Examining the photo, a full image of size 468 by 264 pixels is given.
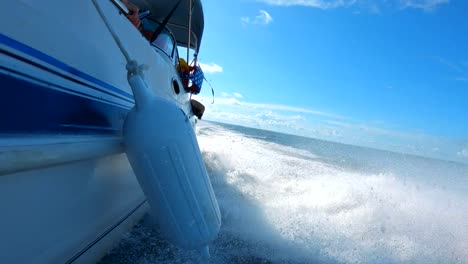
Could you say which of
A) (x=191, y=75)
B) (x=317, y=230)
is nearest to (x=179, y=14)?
(x=191, y=75)

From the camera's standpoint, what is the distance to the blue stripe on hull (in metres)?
1.07

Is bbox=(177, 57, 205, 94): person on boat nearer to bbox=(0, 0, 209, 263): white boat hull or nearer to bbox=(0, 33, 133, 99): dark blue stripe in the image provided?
bbox=(0, 0, 209, 263): white boat hull

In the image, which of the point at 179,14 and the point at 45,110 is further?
the point at 179,14

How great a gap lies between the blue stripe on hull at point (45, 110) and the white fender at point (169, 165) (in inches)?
8.3

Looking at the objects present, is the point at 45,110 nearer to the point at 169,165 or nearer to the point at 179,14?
the point at 169,165

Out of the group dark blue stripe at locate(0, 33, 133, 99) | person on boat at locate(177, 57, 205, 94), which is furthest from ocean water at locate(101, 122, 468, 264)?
person on boat at locate(177, 57, 205, 94)

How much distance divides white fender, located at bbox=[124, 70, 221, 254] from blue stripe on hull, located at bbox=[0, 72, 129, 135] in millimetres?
210

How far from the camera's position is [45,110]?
1277 mm

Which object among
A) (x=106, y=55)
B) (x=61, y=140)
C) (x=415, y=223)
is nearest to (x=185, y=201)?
(x=61, y=140)

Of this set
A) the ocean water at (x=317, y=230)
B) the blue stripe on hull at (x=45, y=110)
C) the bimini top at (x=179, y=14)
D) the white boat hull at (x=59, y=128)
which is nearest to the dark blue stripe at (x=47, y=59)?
the white boat hull at (x=59, y=128)

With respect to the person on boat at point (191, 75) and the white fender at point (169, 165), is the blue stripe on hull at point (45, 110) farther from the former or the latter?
the person on boat at point (191, 75)

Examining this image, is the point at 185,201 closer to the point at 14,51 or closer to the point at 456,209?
the point at 14,51

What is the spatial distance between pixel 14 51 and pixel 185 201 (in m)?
1.11

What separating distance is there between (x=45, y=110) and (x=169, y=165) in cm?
67
